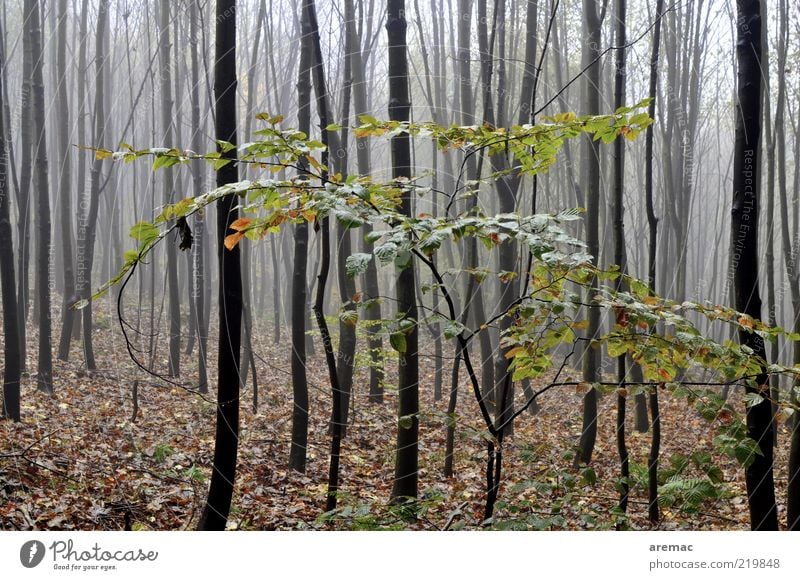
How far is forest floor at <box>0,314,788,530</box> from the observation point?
3.05m

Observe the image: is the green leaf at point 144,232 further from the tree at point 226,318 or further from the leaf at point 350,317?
the tree at point 226,318

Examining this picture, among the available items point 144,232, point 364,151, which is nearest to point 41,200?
point 144,232

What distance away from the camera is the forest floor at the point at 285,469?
305 centimetres

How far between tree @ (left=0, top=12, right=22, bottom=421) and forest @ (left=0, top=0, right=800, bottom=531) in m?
0.02

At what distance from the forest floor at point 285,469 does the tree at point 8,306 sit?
0.14 meters

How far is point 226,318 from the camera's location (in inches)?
110

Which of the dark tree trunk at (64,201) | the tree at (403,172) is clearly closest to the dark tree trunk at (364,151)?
the tree at (403,172)

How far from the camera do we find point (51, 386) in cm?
454

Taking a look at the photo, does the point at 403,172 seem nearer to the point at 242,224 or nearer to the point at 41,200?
the point at 242,224

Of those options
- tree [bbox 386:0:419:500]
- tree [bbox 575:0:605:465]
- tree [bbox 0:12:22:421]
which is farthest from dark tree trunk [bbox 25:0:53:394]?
tree [bbox 575:0:605:465]

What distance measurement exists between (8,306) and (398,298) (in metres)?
2.38

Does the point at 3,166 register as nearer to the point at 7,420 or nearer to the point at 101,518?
the point at 7,420
